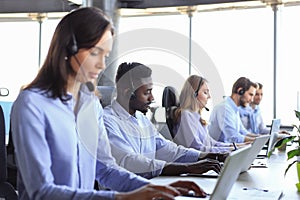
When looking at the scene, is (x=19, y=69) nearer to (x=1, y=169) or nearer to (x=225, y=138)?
(x=225, y=138)

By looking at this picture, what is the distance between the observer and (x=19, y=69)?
7.85m

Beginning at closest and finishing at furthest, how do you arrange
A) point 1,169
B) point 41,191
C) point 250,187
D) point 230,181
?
point 41,191
point 230,181
point 250,187
point 1,169

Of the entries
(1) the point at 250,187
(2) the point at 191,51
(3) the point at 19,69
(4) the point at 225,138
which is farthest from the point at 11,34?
(1) the point at 250,187

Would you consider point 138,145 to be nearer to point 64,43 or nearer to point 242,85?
point 64,43

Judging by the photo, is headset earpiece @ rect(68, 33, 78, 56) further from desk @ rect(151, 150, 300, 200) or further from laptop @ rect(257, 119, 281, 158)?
laptop @ rect(257, 119, 281, 158)

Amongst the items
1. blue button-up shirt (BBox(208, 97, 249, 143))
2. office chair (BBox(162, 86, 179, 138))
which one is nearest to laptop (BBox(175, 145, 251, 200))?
office chair (BBox(162, 86, 179, 138))

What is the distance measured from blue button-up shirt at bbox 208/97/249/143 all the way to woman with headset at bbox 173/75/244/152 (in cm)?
82

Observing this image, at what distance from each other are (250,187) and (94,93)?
3.47 feet

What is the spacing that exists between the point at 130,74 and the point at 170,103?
1.36 m

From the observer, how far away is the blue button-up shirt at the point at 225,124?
534cm

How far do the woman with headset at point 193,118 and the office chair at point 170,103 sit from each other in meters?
0.04

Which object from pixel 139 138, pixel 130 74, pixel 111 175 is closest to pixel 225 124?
pixel 139 138

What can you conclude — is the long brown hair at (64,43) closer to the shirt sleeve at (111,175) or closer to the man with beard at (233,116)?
the shirt sleeve at (111,175)

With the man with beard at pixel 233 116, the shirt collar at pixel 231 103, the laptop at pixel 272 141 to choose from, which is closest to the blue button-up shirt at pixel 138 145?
the laptop at pixel 272 141
